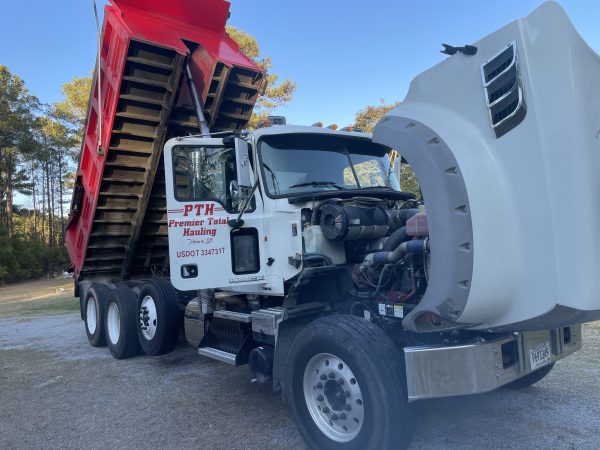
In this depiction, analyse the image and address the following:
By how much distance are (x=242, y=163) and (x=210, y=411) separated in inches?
94.1

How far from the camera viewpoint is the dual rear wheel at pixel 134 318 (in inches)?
239

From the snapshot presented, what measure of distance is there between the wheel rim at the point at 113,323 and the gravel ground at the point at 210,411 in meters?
0.61

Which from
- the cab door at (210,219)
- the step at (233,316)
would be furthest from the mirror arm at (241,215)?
the step at (233,316)

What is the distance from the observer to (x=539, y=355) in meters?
3.31

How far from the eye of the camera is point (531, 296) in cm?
261

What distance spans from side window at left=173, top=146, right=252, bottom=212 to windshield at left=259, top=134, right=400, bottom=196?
14.6 inches

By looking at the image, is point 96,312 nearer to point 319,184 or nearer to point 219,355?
point 219,355

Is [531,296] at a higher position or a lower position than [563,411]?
higher

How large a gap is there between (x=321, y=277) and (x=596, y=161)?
2.34 meters

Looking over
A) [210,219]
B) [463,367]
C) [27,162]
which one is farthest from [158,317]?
[27,162]

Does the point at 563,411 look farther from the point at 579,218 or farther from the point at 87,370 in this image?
the point at 87,370

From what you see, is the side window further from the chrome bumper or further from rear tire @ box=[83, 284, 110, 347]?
rear tire @ box=[83, 284, 110, 347]

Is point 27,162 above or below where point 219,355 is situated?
above

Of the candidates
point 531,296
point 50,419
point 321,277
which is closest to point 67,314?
point 50,419
